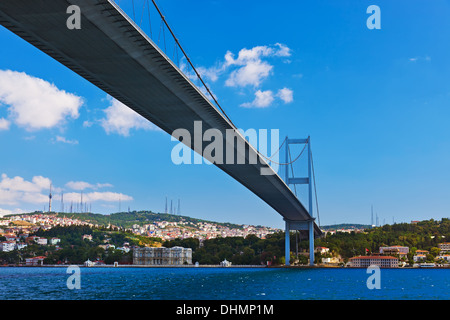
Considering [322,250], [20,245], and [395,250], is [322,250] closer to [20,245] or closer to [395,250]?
[395,250]

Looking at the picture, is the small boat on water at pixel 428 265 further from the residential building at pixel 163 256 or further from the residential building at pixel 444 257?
the residential building at pixel 163 256

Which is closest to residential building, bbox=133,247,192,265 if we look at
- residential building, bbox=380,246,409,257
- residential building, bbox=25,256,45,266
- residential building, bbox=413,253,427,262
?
residential building, bbox=25,256,45,266

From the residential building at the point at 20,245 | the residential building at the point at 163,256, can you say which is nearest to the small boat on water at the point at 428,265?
the residential building at the point at 163,256

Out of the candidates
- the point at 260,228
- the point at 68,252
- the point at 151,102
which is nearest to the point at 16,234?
the point at 68,252

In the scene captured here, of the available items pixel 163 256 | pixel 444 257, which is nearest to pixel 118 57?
pixel 444 257
